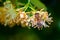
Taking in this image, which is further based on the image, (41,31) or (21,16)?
(41,31)

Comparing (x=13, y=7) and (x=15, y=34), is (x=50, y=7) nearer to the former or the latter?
(x=15, y=34)

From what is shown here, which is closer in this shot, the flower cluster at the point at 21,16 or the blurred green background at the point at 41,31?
the flower cluster at the point at 21,16

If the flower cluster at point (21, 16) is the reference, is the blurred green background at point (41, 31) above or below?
below

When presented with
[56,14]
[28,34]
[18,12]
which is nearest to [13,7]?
[18,12]

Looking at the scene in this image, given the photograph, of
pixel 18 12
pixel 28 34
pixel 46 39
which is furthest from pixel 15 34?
pixel 18 12

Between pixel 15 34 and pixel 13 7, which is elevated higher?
Result: pixel 13 7

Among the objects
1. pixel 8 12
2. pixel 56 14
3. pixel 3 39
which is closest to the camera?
pixel 8 12

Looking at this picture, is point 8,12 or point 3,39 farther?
point 3,39

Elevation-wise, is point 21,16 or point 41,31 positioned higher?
point 21,16

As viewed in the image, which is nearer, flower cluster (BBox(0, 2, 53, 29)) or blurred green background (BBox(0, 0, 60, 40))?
flower cluster (BBox(0, 2, 53, 29))

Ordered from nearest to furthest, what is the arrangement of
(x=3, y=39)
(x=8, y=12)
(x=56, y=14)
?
(x=8, y=12) < (x=3, y=39) < (x=56, y=14)

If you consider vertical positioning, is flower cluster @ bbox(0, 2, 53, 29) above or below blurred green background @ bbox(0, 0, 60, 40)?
above
